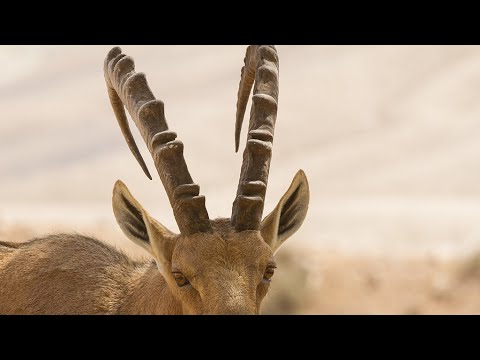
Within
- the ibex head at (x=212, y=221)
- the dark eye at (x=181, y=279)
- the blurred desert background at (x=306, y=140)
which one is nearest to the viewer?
the ibex head at (x=212, y=221)

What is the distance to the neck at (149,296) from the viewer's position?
30.5 ft

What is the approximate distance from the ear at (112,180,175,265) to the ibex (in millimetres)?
12

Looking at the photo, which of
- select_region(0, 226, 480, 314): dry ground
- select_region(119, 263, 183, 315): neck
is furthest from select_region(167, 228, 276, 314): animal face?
select_region(0, 226, 480, 314): dry ground

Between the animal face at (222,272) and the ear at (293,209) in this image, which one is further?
the ear at (293,209)

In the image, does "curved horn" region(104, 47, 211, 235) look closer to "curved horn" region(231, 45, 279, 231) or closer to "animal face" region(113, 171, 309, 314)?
"animal face" region(113, 171, 309, 314)

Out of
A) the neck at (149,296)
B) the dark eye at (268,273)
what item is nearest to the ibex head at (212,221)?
the dark eye at (268,273)

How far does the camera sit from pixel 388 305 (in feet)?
114

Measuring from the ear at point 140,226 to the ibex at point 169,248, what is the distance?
0.5 inches

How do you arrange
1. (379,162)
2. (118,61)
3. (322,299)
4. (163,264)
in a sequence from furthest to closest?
(379,162)
(322,299)
(118,61)
(163,264)

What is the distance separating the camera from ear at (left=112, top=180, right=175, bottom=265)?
939cm

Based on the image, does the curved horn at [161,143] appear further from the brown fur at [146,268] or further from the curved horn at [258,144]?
the curved horn at [258,144]
